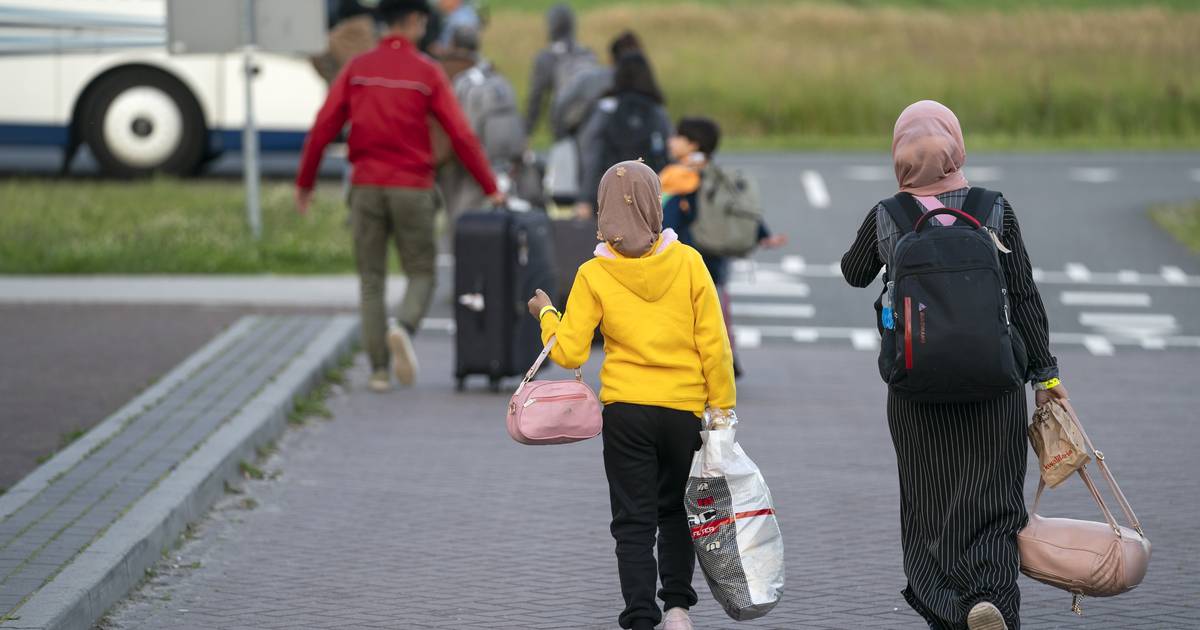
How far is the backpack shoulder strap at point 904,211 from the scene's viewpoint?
5324mm

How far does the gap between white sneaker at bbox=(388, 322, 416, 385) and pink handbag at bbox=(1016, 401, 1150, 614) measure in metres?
5.44

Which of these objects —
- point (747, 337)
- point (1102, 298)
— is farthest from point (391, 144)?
point (1102, 298)

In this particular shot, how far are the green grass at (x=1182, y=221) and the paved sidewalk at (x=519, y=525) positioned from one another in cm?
723

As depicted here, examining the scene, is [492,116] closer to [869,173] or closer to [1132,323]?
[1132,323]

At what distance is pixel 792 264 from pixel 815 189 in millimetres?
5256

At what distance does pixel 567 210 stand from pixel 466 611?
8.75m

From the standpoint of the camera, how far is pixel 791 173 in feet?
76.6

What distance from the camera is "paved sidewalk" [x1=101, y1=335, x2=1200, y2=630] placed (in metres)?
6.20

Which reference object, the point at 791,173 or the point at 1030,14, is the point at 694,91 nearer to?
the point at 791,173

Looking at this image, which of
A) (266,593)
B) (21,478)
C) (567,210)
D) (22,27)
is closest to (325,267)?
(567,210)

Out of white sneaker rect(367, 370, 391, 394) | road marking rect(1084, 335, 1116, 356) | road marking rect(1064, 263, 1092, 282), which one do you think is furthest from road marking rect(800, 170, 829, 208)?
white sneaker rect(367, 370, 391, 394)

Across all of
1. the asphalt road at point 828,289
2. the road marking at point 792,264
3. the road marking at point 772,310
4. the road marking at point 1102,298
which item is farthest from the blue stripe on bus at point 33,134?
the road marking at point 1102,298

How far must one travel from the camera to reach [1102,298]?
15.0 metres

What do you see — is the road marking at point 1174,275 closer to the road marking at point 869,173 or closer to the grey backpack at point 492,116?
the grey backpack at point 492,116
